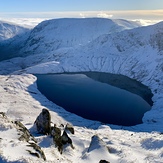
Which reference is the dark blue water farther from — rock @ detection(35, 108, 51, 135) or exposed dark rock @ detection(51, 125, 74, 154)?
exposed dark rock @ detection(51, 125, 74, 154)

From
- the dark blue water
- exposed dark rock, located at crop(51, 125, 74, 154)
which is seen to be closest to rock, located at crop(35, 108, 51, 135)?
exposed dark rock, located at crop(51, 125, 74, 154)

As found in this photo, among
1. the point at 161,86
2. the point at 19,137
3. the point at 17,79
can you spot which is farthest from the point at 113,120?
the point at 17,79

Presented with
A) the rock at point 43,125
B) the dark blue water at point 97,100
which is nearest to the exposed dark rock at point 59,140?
the rock at point 43,125

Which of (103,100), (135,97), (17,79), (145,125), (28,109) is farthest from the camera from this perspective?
(17,79)

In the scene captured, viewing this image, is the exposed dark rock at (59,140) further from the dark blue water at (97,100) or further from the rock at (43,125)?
the dark blue water at (97,100)

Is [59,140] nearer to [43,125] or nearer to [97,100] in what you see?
[43,125]

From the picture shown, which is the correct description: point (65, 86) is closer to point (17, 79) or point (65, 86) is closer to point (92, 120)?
point (17, 79)

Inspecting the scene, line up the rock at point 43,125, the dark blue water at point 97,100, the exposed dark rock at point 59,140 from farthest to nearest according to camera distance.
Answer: the dark blue water at point 97,100, the rock at point 43,125, the exposed dark rock at point 59,140

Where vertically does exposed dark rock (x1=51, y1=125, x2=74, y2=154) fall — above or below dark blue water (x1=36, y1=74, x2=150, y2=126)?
above
